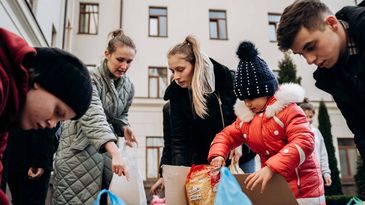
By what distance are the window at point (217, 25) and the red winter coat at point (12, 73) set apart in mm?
14664

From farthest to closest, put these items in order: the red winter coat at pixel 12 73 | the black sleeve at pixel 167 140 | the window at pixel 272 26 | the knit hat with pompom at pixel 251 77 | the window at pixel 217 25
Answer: the window at pixel 272 26
the window at pixel 217 25
the black sleeve at pixel 167 140
the knit hat with pompom at pixel 251 77
the red winter coat at pixel 12 73

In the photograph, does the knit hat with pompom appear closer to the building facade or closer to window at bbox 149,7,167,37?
the building facade

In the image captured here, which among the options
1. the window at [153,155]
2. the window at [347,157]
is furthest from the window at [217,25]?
the window at [347,157]

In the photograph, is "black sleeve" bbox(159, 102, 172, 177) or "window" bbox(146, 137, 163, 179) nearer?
"black sleeve" bbox(159, 102, 172, 177)

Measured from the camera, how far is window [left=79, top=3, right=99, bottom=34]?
1514 centimetres

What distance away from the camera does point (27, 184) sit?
3.30m

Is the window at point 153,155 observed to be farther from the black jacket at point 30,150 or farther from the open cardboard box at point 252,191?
the open cardboard box at point 252,191

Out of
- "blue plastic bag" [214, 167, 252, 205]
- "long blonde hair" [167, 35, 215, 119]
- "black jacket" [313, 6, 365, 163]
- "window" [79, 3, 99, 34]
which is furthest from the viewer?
"window" [79, 3, 99, 34]

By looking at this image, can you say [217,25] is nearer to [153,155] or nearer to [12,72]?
[153,155]

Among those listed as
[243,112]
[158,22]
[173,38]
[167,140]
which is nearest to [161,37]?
[173,38]

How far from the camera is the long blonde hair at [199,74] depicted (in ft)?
9.14

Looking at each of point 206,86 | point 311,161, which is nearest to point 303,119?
point 311,161

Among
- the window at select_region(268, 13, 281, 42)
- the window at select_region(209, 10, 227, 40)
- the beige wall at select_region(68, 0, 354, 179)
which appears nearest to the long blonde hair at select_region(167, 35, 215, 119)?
the beige wall at select_region(68, 0, 354, 179)

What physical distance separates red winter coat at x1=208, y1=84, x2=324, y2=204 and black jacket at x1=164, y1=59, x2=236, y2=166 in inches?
11.1
